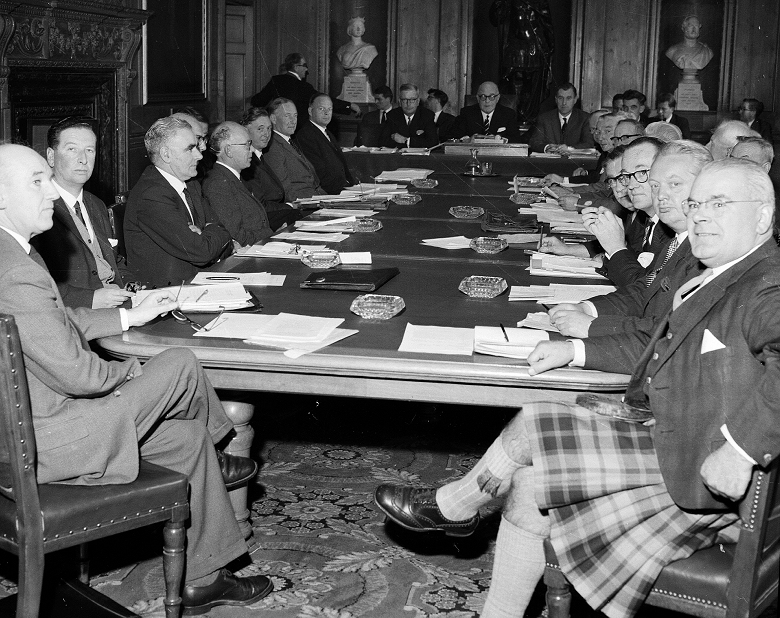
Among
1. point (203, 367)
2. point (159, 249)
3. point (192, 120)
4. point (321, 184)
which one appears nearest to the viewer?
point (203, 367)

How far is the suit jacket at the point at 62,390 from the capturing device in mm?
2080

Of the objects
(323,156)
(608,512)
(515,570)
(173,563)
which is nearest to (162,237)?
(173,563)

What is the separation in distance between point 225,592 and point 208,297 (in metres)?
0.84

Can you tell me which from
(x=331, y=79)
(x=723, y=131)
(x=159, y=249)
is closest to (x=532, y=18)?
(x=331, y=79)

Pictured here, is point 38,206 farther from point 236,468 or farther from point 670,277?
point 670,277

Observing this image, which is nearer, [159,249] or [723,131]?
[159,249]

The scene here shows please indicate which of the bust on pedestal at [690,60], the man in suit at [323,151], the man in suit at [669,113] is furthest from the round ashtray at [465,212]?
the bust on pedestal at [690,60]

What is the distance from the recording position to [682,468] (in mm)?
2014

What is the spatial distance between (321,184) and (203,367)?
5247 mm

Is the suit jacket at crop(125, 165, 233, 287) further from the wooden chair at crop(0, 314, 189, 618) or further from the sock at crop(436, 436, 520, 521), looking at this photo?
the sock at crop(436, 436, 520, 521)

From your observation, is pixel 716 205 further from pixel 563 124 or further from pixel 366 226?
pixel 563 124

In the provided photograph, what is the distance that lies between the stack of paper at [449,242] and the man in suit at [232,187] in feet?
3.71

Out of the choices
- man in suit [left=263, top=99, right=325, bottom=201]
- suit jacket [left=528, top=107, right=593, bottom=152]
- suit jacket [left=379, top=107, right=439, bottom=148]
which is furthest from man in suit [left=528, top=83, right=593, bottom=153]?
man in suit [left=263, top=99, right=325, bottom=201]

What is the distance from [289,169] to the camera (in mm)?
6855
